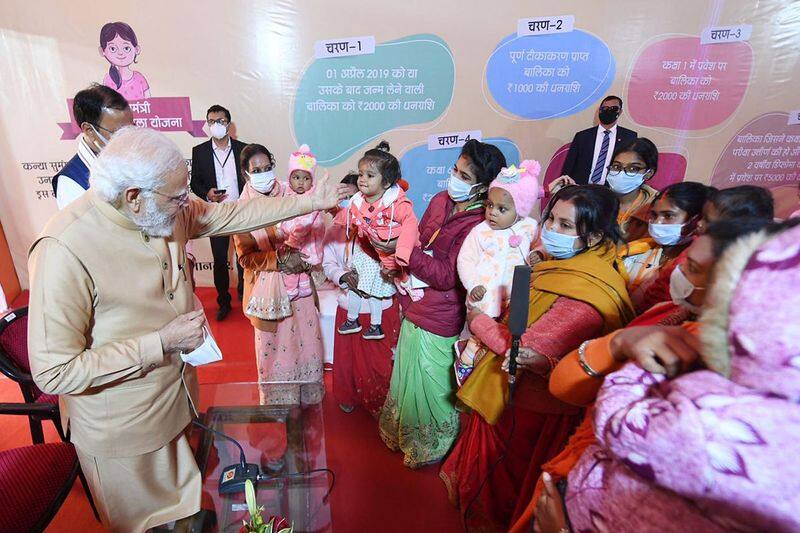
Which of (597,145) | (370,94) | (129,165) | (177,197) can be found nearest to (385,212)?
(177,197)

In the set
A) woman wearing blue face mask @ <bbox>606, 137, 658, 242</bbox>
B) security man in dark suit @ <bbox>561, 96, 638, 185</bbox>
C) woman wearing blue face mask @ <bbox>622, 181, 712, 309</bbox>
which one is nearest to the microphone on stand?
woman wearing blue face mask @ <bbox>622, 181, 712, 309</bbox>

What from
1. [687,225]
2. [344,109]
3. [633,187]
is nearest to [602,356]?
[687,225]

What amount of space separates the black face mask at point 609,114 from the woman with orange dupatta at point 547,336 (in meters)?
3.21

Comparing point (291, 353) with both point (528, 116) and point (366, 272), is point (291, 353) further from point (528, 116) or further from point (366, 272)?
point (528, 116)

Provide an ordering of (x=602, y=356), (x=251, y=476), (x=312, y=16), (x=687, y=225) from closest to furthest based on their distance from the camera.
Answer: (x=602, y=356)
(x=251, y=476)
(x=687, y=225)
(x=312, y=16)

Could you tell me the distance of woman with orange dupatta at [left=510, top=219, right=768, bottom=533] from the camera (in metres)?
0.76

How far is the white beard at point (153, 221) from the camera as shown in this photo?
1.37 metres

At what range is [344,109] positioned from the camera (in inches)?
174

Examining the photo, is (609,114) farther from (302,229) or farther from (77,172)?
(77,172)

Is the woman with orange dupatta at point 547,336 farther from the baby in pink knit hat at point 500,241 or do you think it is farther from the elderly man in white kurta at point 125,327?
the elderly man in white kurta at point 125,327

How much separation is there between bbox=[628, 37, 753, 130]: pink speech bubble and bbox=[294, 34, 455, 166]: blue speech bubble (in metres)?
2.15

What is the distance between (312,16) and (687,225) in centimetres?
386

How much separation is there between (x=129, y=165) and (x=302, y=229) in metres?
1.18

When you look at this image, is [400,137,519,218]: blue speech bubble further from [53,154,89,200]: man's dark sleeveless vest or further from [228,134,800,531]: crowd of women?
[53,154,89,200]: man's dark sleeveless vest
